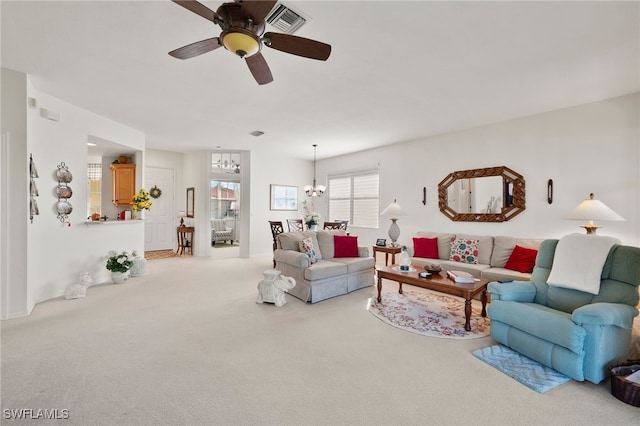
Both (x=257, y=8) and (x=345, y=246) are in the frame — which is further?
(x=345, y=246)

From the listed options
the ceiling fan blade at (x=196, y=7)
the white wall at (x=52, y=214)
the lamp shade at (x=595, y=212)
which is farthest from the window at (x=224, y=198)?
the lamp shade at (x=595, y=212)

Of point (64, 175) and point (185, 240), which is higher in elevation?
point (64, 175)

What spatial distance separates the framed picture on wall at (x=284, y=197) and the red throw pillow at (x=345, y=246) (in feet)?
12.0

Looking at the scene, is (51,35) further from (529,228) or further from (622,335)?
(529,228)

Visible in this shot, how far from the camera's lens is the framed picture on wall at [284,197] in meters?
→ 8.08

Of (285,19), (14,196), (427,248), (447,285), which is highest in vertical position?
(285,19)

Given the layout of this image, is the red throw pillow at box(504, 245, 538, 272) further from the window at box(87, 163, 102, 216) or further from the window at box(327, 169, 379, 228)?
the window at box(87, 163, 102, 216)

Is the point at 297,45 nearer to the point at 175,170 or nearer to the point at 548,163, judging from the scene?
the point at 548,163

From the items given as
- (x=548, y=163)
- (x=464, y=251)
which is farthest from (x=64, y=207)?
(x=548, y=163)

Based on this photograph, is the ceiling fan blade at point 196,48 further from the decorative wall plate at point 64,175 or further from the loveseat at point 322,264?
the decorative wall plate at point 64,175

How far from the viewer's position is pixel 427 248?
5.09 m

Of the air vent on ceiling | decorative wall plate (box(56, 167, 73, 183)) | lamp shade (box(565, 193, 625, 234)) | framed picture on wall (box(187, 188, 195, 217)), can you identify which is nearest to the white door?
framed picture on wall (box(187, 188, 195, 217))

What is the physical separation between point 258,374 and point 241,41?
2.43 meters

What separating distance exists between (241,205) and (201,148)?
1766mm
